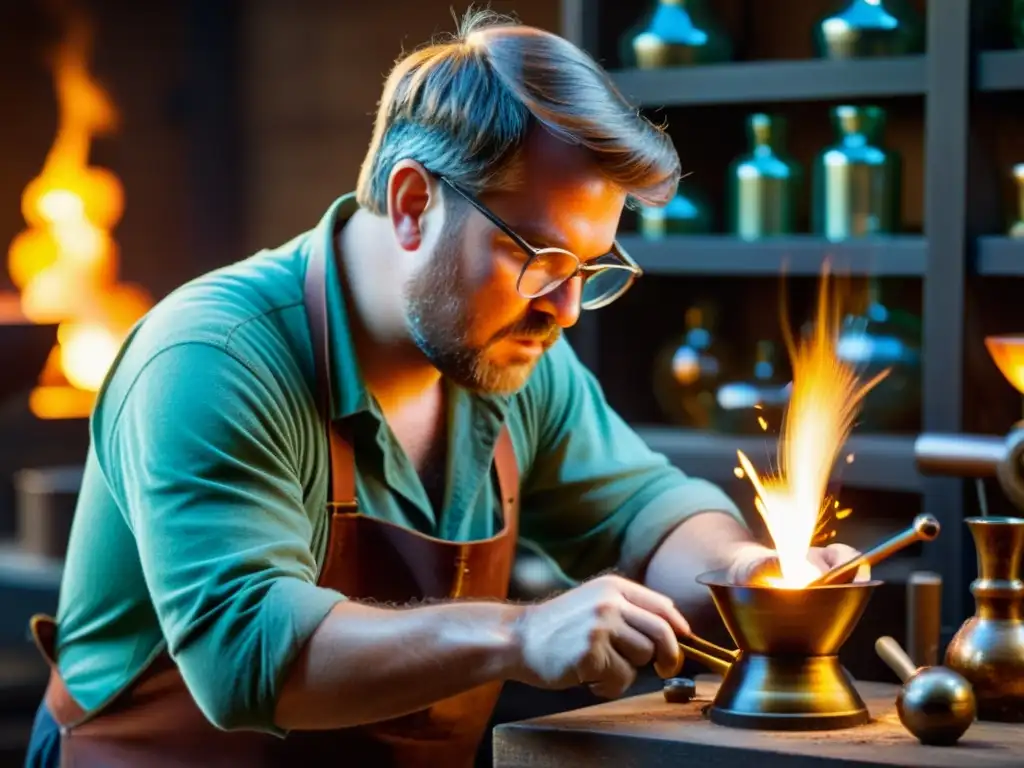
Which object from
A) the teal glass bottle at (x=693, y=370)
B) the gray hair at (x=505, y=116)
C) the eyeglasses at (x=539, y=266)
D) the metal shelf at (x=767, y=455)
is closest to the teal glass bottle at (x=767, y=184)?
the teal glass bottle at (x=693, y=370)

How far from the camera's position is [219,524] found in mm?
1832

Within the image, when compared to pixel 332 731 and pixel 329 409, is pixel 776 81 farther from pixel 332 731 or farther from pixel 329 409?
pixel 332 731

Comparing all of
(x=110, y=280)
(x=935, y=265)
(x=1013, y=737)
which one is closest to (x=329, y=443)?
(x=1013, y=737)

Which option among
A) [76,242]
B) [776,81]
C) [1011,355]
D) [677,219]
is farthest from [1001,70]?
[76,242]

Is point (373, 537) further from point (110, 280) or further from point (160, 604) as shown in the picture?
point (110, 280)

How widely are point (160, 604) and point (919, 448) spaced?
2.78 feet

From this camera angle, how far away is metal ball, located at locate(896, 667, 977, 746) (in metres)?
1.68

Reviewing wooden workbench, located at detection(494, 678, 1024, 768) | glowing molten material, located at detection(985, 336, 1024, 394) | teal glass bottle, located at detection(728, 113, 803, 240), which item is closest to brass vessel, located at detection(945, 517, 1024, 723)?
wooden workbench, located at detection(494, 678, 1024, 768)

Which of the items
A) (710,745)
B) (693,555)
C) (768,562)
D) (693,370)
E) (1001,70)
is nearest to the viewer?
(710,745)

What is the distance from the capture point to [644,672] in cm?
300

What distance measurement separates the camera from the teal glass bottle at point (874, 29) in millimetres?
3023

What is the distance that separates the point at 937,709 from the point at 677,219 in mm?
1707

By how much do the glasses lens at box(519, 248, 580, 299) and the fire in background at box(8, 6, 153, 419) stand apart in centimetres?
226

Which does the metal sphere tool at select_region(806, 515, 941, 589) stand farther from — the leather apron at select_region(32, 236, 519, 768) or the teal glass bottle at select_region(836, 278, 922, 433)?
the teal glass bottle at select_region(836, 278, 922, 433)
